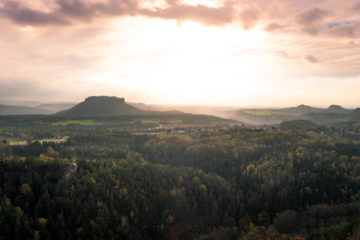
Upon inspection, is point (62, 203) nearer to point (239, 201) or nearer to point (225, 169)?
point (239, 201)

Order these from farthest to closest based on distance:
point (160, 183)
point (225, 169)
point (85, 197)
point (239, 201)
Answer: point (225, 169), point (160, 183), point (239, 201), point (85, 197)

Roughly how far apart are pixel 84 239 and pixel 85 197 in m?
22.3

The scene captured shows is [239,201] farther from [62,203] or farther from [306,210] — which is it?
[62,203]

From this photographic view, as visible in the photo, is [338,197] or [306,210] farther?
[338,197]

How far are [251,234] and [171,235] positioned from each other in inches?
1673

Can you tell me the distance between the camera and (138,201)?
13762 cm

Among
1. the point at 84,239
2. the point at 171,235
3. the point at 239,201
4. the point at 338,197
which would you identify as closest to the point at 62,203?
the point at 84,239

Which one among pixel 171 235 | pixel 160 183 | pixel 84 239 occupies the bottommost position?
pixel 171 235

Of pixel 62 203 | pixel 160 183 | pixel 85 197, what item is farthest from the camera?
pixel 160 183

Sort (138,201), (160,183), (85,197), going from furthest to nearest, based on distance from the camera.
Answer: (160,183) < (138,201) < (85,197)

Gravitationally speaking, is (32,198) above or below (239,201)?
above

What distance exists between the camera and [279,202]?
148 meters

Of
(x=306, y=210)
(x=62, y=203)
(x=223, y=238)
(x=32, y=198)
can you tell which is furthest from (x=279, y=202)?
(x=32, y=198)

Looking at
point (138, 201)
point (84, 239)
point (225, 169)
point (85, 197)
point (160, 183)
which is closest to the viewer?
point (84, 239)
